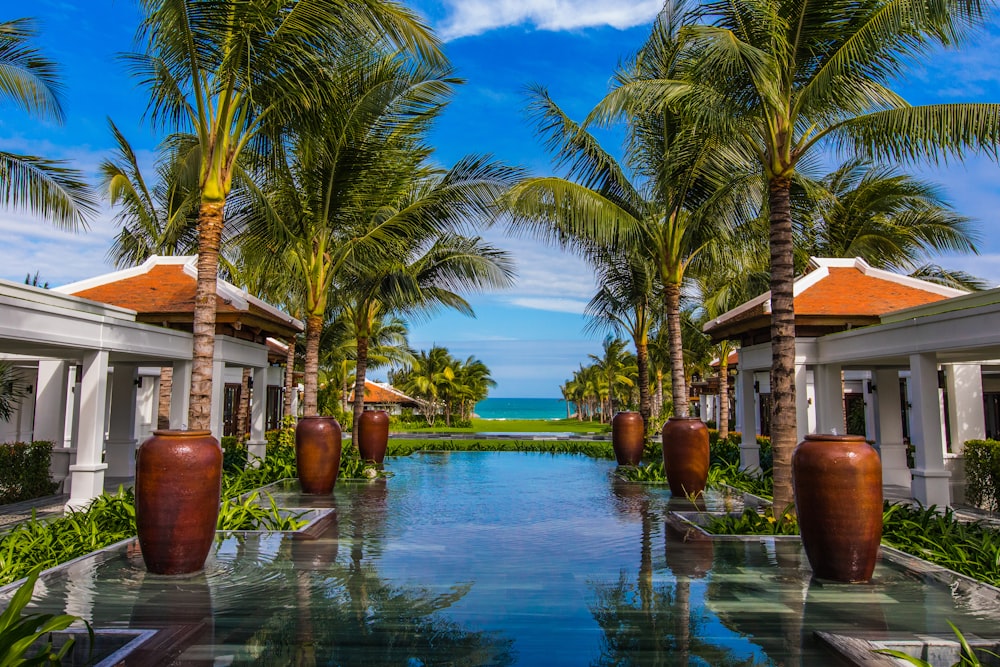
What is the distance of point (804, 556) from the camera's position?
6930 mm

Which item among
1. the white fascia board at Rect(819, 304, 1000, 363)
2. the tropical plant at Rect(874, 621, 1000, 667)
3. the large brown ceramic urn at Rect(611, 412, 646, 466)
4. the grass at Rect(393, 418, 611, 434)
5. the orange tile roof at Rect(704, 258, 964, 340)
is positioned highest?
the orange tile roof at Rect(704, 258, 964, 340)

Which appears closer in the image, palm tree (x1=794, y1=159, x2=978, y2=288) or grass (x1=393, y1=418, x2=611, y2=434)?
palm tree (x1=794, y1=159, x2=978, y2=288)

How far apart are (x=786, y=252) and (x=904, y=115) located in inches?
73.7

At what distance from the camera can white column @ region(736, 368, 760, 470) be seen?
546 inches

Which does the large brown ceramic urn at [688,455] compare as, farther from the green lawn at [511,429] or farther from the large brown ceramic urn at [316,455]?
the green lawn at [511,429]

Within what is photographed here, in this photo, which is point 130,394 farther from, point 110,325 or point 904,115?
point 904,115

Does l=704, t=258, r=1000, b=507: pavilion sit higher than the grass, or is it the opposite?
l=704, t=258, r=1000, b=507: pavilion

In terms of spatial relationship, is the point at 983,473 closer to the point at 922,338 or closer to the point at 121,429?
the point at 922,338

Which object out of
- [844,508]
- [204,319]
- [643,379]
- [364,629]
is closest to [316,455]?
[204,319]

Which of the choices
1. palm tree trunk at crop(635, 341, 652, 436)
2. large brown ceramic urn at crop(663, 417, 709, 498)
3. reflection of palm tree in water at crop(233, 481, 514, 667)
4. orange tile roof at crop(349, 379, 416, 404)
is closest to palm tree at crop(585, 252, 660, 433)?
palm tree trunk at crop(635, 341, 652, 436)

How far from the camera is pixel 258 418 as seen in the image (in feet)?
52.0

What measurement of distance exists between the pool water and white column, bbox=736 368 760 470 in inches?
241

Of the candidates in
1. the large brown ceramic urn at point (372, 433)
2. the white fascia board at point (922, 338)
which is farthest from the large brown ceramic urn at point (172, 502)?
the large brown ceramic urn at point (372, 433)

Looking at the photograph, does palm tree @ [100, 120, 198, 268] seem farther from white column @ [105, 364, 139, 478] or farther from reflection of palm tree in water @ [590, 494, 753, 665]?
reflection of palm tree in water @ [590, 494, 753, 665]
